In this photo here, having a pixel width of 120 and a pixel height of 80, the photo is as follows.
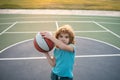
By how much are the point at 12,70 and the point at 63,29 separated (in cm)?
379

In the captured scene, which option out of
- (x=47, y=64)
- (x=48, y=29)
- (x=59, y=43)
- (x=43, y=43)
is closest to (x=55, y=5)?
(x=48, y=29)

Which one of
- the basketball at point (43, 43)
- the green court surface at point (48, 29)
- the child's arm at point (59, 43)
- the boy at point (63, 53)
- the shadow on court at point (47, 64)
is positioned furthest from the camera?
the green court surface at point (48, 29)

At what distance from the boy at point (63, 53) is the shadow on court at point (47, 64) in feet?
8.18

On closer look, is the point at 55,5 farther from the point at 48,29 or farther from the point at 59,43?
the point at 59,43

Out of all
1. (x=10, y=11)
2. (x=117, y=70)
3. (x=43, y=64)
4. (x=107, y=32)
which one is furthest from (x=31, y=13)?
(x=117, y=70)

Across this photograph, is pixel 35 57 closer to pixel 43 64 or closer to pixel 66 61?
pixel 43 64

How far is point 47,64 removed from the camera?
693 cm

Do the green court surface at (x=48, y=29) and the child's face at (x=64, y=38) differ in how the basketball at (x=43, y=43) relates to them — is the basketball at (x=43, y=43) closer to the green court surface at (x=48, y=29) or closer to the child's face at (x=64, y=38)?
the child's face at (x=64, y=38)

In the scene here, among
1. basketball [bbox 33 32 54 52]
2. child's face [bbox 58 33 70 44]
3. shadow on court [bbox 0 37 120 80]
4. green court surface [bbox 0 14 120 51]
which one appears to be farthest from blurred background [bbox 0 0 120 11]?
child's face [bbox 58 33 70 44]

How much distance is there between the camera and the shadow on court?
6082mm

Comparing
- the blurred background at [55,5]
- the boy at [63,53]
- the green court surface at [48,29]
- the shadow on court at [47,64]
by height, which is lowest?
the blurred background at [55,5]

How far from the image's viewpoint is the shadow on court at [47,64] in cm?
608

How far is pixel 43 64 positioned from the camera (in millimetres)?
6914

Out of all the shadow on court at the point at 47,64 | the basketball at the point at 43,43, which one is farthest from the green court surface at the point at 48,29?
the basketball at the point at 43,43
